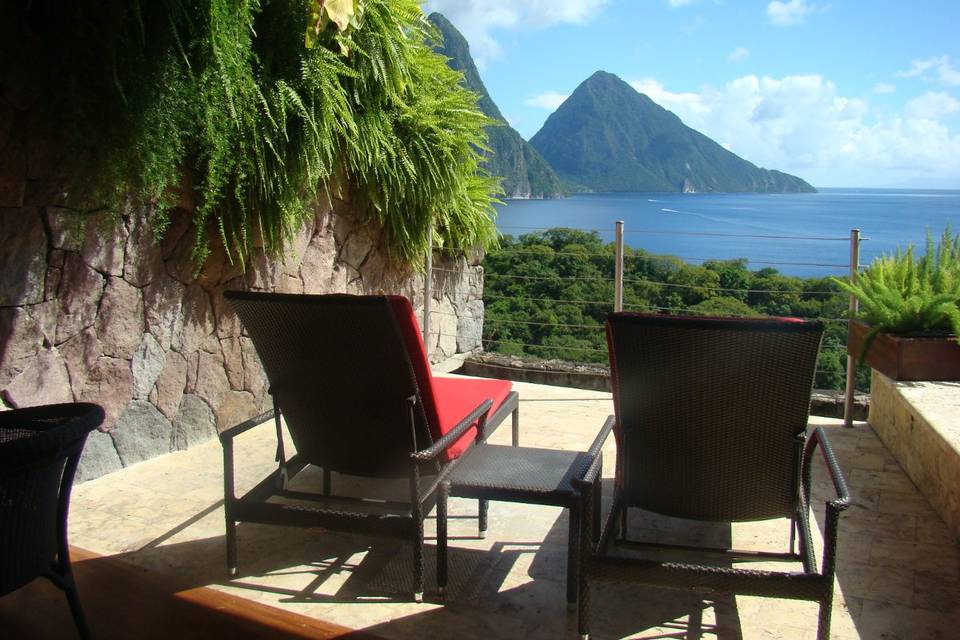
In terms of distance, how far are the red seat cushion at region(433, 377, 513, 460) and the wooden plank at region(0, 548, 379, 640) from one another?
718mm

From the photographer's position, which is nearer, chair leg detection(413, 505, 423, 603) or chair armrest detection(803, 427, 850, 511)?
chair armrest detection(803, 427, 850, 511)

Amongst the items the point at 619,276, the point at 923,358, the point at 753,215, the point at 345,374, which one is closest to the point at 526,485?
the point at 345,374

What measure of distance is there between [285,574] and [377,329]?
0.88 meters

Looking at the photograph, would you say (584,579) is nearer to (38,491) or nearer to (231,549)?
(231,549)

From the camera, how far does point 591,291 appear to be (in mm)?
6859

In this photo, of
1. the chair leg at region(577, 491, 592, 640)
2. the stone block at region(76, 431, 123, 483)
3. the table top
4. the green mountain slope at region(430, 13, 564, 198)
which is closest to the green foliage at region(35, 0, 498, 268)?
the stone block at region(76, 431, 123, 483)

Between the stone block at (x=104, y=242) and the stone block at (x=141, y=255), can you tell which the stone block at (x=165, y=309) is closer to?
the stone block at (x=141, y=255)

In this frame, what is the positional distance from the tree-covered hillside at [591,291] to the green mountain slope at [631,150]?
16664 millimetres

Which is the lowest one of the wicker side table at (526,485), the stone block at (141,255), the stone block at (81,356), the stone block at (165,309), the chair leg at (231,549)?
the chair leg at (231,549)

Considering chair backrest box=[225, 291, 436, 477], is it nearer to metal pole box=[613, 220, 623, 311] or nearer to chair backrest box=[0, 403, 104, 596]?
chair backrest box=[0, 403, 104, 596]

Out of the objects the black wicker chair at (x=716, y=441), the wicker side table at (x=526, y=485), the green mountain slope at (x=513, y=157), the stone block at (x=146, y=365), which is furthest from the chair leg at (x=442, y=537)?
the green mountain slope at (x=513, y=157)

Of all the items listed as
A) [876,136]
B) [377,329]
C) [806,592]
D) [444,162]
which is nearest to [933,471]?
[806,592]

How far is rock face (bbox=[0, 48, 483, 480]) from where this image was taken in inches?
110

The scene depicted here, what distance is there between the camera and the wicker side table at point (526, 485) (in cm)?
213
